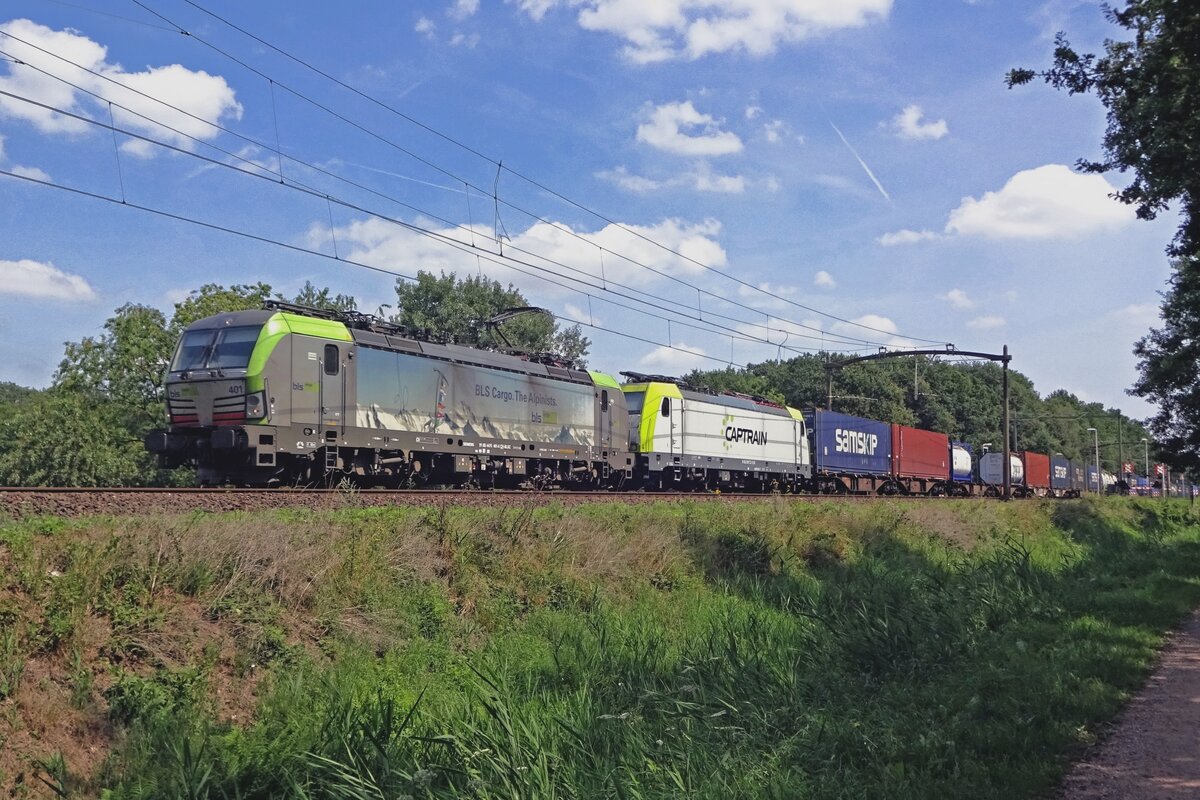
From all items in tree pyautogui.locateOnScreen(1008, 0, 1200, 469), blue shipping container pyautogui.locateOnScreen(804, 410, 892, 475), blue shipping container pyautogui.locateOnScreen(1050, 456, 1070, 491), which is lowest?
blue shipping container pyautogui.locateOnScreen(1050, 456, 1070, 491)

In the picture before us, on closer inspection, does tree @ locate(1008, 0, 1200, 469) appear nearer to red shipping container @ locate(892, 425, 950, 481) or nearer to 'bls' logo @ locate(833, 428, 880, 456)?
'bls' logo @ locate(833, 428, 880, 456)

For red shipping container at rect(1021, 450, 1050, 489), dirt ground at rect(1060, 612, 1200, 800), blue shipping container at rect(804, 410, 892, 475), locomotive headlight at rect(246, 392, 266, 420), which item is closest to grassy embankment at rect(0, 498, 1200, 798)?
dirt ground at rect(1060, 612, 1200, 800)

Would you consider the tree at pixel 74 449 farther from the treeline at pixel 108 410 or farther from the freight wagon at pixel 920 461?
the freight wagon at pixel 920 461

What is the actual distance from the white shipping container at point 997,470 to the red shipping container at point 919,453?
18.1 feet

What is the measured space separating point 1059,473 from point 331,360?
61.9m

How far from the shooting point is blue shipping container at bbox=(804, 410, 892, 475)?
→ 3941 centimetres

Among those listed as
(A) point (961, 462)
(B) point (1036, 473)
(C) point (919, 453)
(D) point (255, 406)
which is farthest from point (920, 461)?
(D) point (255, 406)

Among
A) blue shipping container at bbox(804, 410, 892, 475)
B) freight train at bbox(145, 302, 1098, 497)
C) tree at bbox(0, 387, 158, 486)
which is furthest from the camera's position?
tree at bbox(0, 387, 158, 486)

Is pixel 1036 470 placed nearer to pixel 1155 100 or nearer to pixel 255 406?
pixel 1155 100

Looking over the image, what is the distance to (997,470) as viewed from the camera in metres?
55.9

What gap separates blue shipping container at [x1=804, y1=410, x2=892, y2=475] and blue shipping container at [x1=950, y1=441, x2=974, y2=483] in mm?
10554

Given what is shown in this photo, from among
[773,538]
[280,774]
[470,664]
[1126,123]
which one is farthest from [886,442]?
[280,774]

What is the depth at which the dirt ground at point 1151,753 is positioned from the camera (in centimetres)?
664

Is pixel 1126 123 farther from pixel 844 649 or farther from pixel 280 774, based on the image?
pixel 280 774
